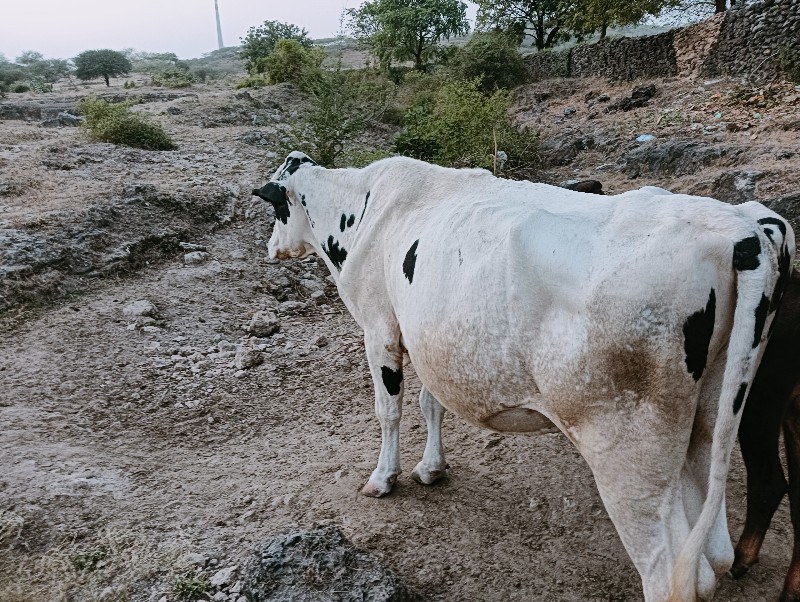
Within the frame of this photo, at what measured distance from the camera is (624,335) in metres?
2.14

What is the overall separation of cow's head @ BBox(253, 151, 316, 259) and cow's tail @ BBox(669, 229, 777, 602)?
138 inches

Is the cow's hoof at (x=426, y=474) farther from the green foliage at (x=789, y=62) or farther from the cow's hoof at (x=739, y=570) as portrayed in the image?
the green foliage at (x=789, y=62)

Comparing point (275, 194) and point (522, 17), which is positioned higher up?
point (522, 17)

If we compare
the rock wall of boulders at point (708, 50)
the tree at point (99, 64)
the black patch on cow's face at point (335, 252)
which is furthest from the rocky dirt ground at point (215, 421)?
the tree at point (99, 64)

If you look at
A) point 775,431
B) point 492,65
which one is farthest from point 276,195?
point 492,65

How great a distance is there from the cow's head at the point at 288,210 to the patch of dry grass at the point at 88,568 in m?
2.52

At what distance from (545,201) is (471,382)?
35.7 inches

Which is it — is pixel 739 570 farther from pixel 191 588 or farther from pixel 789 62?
pixel 789 62

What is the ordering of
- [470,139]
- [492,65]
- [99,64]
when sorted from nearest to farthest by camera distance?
[470,139] → [492,65] → [99,64]

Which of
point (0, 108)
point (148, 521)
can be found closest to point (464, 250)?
point (148, 521)

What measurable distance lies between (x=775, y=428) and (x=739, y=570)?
0.87 meters

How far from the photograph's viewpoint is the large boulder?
9.56 ft

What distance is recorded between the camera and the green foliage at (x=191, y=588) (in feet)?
10.6

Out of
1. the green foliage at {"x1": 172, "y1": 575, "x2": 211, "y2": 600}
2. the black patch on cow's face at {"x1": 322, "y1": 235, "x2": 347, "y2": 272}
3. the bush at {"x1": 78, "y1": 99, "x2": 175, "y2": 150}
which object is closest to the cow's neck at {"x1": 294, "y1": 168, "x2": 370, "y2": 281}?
the black patch on cow's face at {"x1": 322, "y1": 235, "x2": 347, "y2": 272}
